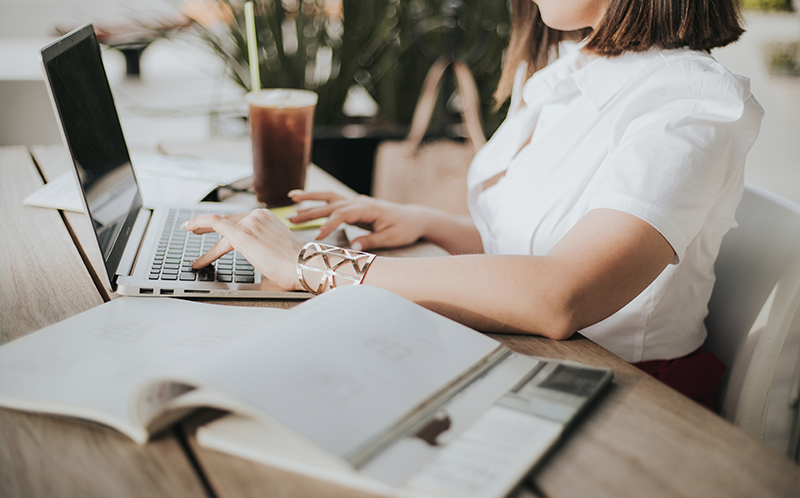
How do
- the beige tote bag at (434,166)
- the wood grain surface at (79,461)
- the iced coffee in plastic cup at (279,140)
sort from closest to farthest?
1. the wood grain surface at (79,461)
2. the iced coffee in plastic cup at (279,140)
3. the beige tote bag at (434,166)

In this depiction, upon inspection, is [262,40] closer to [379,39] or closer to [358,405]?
[379,39]

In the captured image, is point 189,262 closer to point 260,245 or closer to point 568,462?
point 260,245

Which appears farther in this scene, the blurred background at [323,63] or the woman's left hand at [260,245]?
the blurred background at [323,63]

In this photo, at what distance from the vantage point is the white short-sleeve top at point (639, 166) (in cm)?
63

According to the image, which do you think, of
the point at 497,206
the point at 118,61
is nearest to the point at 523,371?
the point at 497,206

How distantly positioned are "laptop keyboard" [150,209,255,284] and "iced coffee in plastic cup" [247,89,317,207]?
0.72 feet

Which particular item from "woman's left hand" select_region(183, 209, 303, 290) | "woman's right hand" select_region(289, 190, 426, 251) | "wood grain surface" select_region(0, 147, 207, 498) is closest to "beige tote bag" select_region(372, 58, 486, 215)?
"woman's right hand" select_region(289, 190, 426, 251)

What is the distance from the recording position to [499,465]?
0.37 metres

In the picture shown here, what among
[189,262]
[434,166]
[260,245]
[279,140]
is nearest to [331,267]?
[260,245]

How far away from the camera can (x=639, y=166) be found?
62 cm

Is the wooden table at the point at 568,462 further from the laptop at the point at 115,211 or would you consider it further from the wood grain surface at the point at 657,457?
the laptop at the point at 115,211

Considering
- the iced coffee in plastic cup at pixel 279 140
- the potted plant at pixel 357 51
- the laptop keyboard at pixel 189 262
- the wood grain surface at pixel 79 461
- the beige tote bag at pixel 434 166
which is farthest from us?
the potted plant at pixel 357 51

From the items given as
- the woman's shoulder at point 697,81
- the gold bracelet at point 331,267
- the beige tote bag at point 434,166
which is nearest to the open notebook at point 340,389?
the gold bracelet at point 331,267

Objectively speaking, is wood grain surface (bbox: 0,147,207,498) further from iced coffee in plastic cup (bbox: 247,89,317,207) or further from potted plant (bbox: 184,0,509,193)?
potted plant (bbox: 184,0,509,193)
